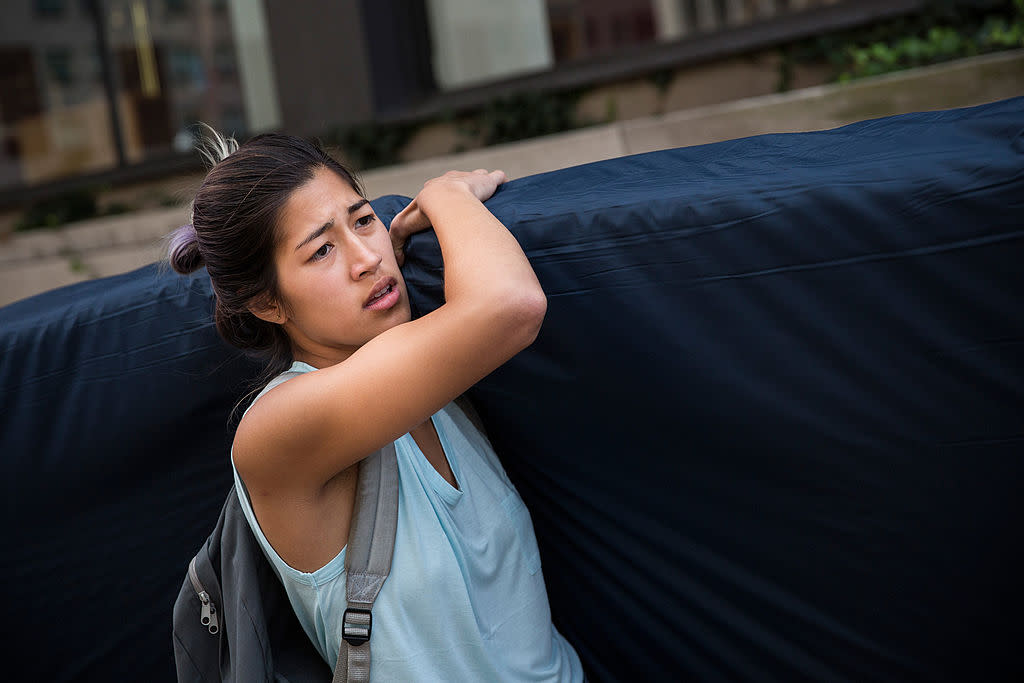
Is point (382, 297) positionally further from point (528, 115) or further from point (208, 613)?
point (528, 115)

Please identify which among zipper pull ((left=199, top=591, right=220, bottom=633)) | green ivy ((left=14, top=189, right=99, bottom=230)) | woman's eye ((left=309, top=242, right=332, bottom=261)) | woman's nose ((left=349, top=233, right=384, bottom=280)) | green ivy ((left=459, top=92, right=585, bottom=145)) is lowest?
zipper pull ((left=199, top=591, right=220, bottom=633))

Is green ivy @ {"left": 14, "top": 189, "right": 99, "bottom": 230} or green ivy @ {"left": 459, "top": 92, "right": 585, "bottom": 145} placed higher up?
green ivy @ {"left": 459, "top": 92, "right": 585, "bottom": 145}

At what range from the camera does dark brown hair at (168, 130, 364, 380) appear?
5.33ft

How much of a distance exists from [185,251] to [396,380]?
606 millimetres

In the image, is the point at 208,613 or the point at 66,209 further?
the point at 66,209

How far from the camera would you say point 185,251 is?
5.74ft

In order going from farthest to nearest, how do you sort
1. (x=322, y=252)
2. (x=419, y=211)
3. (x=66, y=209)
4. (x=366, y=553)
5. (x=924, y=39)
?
(x=66, y=209)
(x=924, y=39)
(x=419, y=211)
(x=322, y=252)
(x=366, y=553)

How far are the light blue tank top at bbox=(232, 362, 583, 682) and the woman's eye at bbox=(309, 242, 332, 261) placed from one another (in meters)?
0.22

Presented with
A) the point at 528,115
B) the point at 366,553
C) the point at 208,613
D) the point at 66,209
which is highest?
the point at 528,115

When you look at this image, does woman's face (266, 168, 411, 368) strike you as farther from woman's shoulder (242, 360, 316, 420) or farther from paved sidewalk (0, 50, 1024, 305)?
paved sidewalk (0, 50, 1024, 305)

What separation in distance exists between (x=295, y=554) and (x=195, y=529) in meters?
0.58

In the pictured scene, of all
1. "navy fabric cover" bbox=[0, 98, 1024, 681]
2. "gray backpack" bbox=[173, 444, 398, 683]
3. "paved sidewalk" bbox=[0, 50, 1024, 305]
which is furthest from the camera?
"paved sidewalk" bbox=[0, 50, 1024, 305]

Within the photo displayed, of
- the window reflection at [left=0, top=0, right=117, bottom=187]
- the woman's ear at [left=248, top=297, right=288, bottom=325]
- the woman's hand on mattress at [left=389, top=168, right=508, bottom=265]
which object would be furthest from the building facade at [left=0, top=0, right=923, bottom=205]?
the woman's ear at [left=248, top=297, right=288, bottom=325]

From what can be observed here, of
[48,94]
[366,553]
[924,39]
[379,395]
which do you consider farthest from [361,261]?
[48,94]
